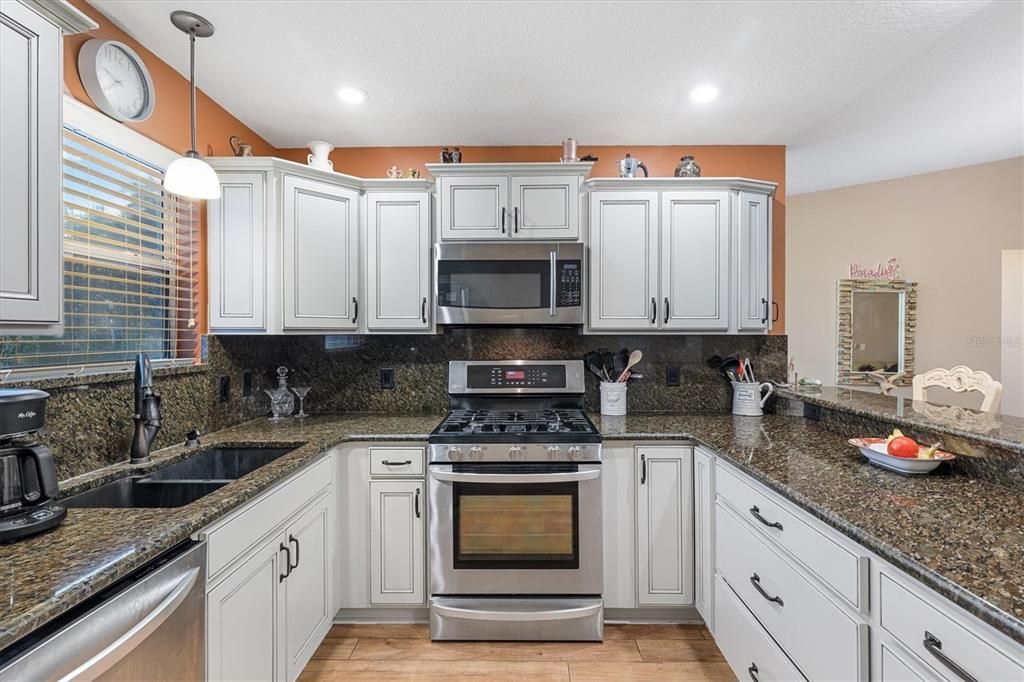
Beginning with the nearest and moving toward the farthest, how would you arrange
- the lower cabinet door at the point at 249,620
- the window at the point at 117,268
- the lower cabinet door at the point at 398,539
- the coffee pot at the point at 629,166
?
the lower cabinet door at the point at 249,620 → the window at the point at 117,268 → the lower cabinet door at the point at 398,539 → the coffee pot at the point at 629,166

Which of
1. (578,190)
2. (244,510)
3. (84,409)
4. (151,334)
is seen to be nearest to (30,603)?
(244,510)

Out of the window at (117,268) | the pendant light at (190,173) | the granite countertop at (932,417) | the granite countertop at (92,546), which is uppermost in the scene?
the pendant light at (190,173)

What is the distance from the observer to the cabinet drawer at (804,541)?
1.11 meters

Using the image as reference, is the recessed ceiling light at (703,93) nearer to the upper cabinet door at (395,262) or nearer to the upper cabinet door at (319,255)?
the upper cabinet door at (395,262)

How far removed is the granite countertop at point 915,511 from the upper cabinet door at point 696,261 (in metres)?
0.70

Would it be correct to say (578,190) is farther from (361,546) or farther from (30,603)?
(30,603)

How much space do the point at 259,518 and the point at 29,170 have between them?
1069 mm

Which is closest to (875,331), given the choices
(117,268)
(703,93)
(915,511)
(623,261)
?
(623,261)

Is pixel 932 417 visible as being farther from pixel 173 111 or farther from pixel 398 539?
pixel 173 111

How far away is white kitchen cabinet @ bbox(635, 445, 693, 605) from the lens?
2191 millimetres

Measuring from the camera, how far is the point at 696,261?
8.40 ft

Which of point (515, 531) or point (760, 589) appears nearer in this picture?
point (760, 589)

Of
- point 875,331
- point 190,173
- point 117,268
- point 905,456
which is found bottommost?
point 905,456

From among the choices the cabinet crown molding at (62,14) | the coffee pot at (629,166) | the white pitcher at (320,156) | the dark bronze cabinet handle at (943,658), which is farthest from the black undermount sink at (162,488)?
the coffee pot at (629,166)
